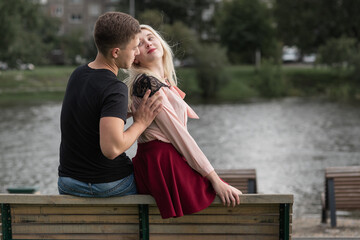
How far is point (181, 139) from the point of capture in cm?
336

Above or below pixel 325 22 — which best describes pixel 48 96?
below

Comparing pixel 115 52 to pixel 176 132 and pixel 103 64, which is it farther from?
pixel 176 132

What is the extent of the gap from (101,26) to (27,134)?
2268 cm

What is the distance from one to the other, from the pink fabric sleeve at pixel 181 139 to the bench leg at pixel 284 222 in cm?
46

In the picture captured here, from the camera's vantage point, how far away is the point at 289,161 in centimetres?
1695

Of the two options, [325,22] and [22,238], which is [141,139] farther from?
[325,22]

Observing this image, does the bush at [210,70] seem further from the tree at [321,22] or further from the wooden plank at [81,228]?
the wooden plank at [81,228]

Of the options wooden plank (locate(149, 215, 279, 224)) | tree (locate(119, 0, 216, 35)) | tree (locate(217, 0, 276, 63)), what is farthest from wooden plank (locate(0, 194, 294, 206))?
tree (locate(119, 0, 216, 35))

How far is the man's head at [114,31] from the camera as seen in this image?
10.3 ft

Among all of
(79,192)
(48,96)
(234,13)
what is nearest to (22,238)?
(79,192)

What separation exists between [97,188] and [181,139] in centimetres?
56

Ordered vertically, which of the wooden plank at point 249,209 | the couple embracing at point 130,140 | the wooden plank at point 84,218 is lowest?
the wooden plank at point 84,218

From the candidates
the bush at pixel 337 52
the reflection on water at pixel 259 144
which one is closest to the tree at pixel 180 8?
the bush at pixel 337 52

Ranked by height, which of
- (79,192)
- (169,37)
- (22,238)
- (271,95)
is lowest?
(271,95)
